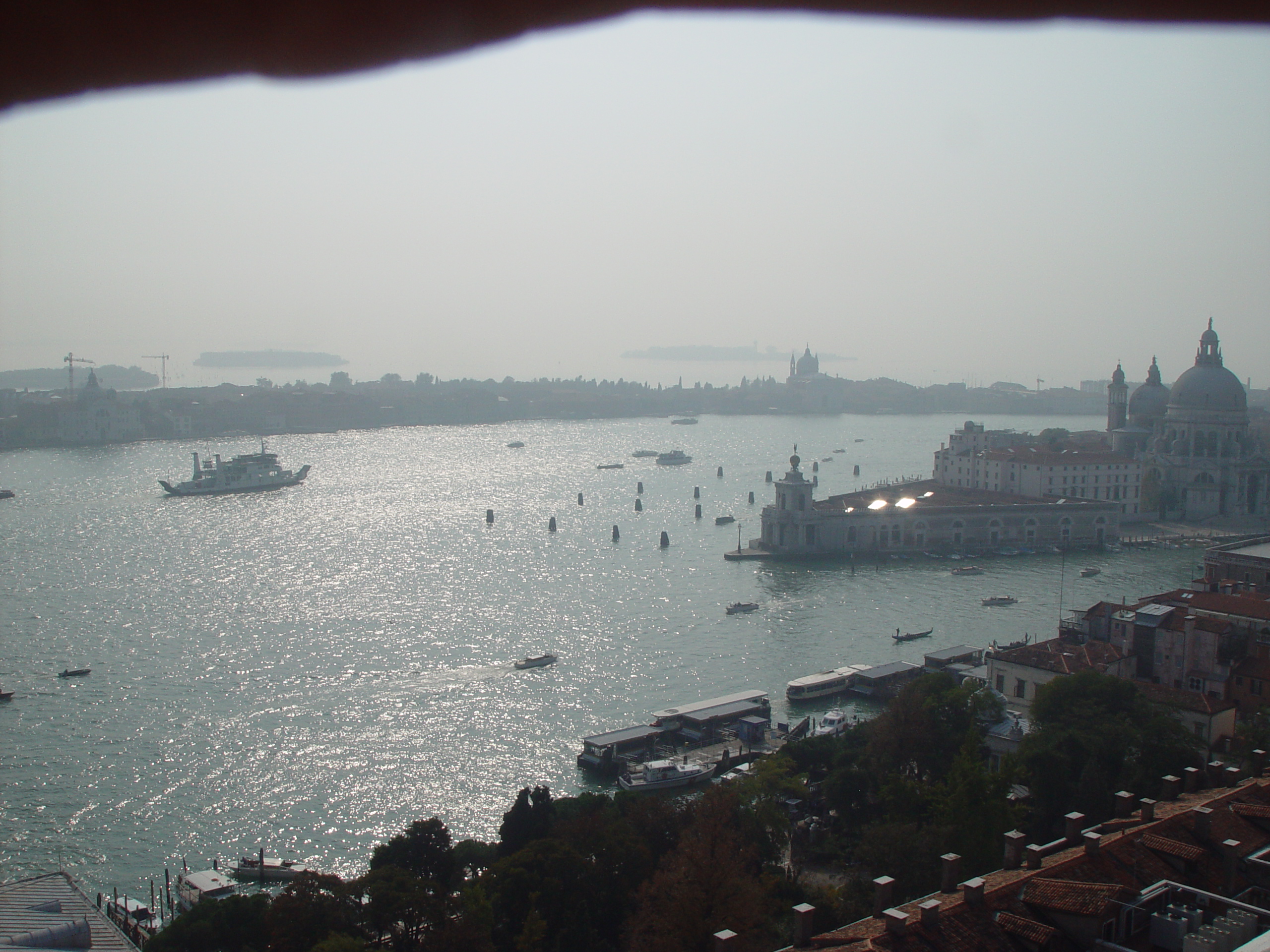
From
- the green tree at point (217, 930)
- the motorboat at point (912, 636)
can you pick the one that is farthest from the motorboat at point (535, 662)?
the green tree at point (217, 930)

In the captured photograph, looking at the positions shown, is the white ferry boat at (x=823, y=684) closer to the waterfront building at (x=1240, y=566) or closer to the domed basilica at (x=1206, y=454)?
the waterfront building at (x=1240, y=566)

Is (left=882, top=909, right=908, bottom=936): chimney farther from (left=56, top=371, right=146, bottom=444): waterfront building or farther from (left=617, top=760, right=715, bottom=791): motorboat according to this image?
(left=56, top=371, right=146, bottom=444): waterfront building

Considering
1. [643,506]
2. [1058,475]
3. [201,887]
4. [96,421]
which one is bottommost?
[201,887]

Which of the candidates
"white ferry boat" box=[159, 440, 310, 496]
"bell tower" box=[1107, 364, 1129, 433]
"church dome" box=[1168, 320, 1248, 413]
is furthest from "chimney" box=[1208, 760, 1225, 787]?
"white ferry boat" box=[159, 440, 310, 496]

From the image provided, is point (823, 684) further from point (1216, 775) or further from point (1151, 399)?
point (1151, 399)

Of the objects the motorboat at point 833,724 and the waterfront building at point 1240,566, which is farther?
the waterfront building at point 1240,566

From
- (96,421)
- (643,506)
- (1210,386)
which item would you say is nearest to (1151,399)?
(1210,386)

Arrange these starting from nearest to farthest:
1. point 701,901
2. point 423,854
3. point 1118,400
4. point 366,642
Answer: point 701,901, point 423,854, point 366,642, point 1118,400
